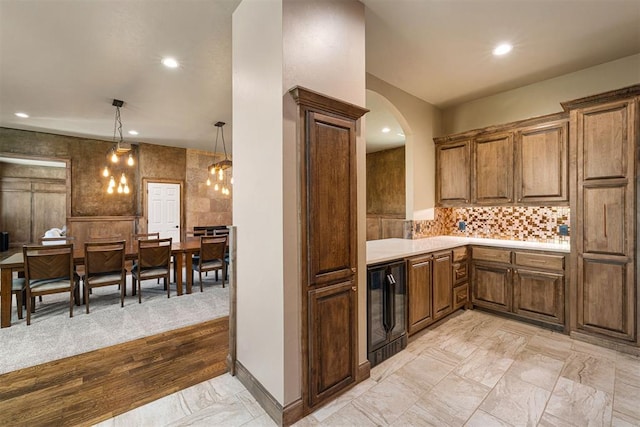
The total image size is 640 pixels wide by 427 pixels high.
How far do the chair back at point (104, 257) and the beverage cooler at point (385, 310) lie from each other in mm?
3359

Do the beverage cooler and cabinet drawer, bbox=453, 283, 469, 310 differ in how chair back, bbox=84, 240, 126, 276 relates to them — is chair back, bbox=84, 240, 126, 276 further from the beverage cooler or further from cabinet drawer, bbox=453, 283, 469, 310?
cabinet drawer, bbox=453, 283, 469, 310

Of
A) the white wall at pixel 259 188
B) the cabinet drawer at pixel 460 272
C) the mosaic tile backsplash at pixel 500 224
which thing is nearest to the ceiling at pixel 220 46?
the white wall at pixel 259 188

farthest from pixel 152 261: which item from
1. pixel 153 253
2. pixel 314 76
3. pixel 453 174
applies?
pixel 453 174

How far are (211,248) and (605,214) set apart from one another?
4.90 meters

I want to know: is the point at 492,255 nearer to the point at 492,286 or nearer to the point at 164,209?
the point at 492,286

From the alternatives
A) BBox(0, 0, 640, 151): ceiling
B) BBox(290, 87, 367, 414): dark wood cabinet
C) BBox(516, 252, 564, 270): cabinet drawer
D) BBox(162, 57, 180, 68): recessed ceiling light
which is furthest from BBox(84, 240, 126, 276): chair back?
BBox(516, 252, 564, 270): cabinet drawer

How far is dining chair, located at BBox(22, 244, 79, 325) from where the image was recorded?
3.20 metres

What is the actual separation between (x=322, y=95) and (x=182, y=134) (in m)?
5.15

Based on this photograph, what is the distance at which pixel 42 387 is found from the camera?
2.08 m

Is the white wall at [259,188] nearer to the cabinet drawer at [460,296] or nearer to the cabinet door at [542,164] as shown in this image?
the cabinet drawer at [460,296]

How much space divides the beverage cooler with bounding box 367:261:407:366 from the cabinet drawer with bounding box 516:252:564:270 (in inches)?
62.5

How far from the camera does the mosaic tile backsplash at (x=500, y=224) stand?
345cm

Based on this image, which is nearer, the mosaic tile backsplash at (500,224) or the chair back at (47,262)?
the chair back at (47,262)

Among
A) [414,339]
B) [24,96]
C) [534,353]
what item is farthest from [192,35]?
[534,353]
